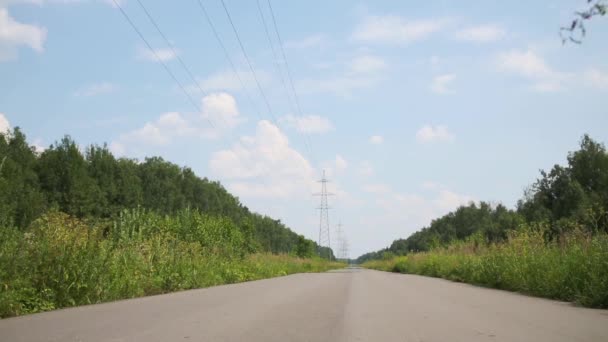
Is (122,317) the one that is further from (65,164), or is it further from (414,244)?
(414,244)

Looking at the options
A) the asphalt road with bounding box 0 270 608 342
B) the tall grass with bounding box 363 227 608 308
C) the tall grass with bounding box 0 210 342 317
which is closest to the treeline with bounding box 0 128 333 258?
the tall grass with bounding box 0 210 342 317

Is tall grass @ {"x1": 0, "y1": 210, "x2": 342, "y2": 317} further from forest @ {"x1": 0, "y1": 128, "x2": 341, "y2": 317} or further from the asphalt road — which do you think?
the asphalt road

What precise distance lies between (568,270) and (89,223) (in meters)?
11.5

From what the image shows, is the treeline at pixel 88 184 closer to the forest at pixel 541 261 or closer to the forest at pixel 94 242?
the forest at pixel 94 242

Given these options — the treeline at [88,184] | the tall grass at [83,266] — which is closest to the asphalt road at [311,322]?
the tall grass at [83,266]

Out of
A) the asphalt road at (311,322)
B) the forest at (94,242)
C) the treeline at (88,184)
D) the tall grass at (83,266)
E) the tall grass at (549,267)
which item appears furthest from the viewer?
the treeline at (88,184)

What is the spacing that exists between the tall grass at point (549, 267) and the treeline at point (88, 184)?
53.8 ft

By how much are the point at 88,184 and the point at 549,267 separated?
55122 mm

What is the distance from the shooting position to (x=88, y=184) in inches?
2340

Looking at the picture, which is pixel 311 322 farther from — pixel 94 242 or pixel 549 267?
pixel 549 267

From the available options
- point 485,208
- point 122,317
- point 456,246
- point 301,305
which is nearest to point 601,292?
point 301,305

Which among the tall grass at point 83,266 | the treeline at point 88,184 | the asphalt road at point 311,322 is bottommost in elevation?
the asphalt road at point 311,322

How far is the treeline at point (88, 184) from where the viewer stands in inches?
1864

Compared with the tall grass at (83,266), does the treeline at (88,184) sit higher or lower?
higher
